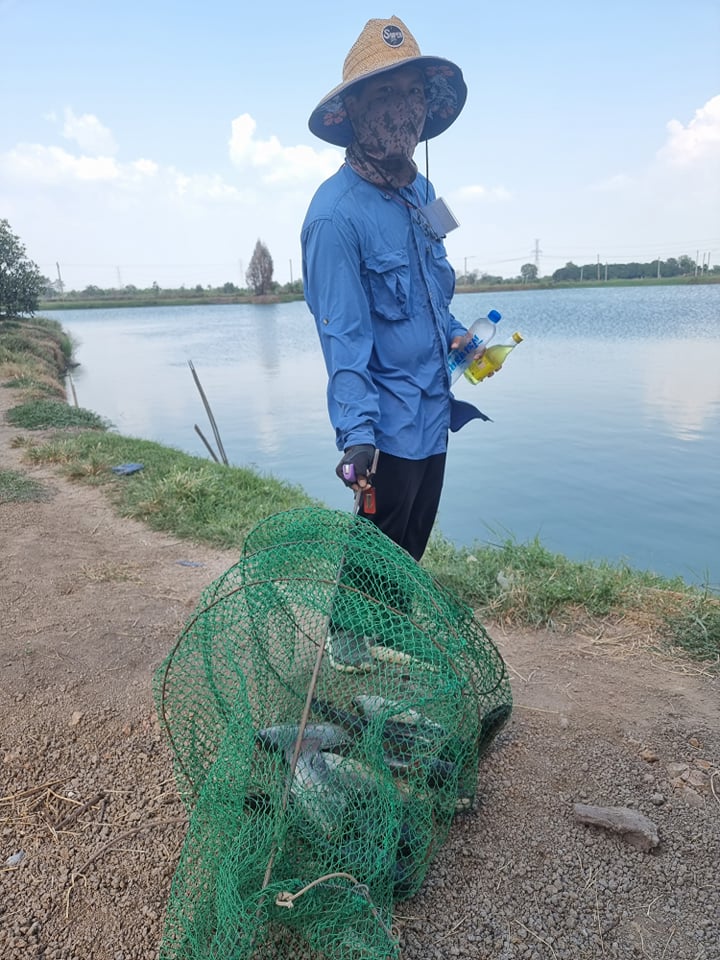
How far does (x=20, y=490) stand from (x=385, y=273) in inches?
193

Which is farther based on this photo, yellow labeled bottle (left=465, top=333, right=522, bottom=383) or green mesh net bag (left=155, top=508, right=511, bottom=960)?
yellow labeled bottle (left=465, top=333, right=522, bottom=383)

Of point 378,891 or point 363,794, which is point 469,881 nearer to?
point 378,891

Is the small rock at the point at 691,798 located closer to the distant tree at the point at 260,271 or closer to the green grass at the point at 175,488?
the green grass at the point at 175,488

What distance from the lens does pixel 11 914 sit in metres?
1.97

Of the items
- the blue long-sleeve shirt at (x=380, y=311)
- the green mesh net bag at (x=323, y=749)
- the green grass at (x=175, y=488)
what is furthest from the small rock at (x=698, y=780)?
the green grass at (x=175, y=488)

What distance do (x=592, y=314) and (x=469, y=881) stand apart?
3204 cm

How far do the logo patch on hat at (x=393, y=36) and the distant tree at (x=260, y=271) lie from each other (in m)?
66.0

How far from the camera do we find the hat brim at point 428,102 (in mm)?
2334

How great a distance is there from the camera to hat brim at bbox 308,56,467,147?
2334mm

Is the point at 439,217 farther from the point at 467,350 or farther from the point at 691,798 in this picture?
the point at 691,798

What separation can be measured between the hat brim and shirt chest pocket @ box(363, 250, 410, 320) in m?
0.54

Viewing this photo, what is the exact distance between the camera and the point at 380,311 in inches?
97.0

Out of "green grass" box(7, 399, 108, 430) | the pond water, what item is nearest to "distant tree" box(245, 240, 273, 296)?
the pond water

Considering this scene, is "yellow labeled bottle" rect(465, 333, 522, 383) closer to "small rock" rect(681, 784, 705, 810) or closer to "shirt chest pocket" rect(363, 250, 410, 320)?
"shirt chest pocket" rect(363, 250, 410, 320)
